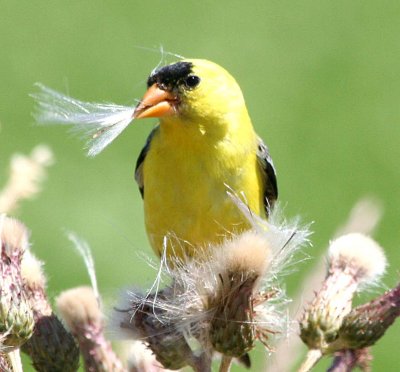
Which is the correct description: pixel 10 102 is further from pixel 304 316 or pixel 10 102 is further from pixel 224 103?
pixel 304 316

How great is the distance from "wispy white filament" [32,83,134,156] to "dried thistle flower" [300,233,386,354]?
0.43 m

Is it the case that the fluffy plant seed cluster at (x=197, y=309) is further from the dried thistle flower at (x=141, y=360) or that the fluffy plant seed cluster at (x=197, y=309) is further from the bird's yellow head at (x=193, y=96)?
the bird's yellow head at (x=193, y=96)

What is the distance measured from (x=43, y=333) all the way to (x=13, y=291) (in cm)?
16

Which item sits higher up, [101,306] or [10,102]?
[101,306]

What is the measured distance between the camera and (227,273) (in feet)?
5.20

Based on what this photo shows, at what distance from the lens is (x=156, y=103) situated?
216cm

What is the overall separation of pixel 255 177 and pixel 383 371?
1.94 meters

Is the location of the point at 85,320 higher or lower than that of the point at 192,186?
lower

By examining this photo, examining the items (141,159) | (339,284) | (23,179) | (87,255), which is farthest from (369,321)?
(141,159)

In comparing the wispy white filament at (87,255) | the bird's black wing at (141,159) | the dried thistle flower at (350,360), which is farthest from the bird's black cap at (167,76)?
the dried thistle flower at (350,360)

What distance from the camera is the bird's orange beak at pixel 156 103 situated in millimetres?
2068

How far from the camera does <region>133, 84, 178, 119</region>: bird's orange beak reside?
2068 mm

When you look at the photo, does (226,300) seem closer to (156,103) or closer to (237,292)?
(237,292)

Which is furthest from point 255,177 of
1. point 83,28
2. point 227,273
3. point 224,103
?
point 83,28
